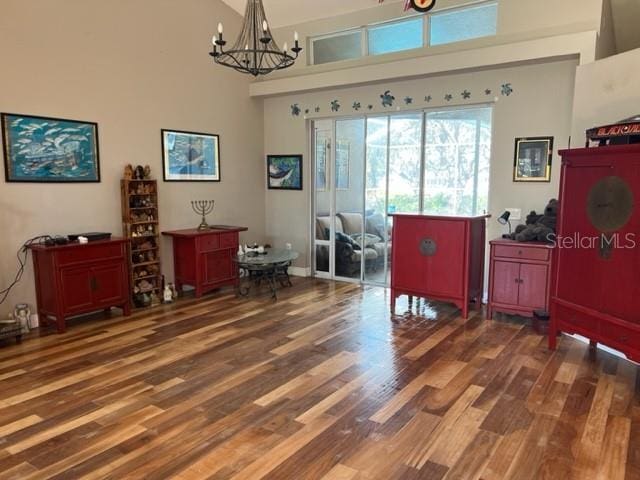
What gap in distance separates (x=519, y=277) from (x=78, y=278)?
428cm

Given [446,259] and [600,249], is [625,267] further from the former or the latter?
[446,259]

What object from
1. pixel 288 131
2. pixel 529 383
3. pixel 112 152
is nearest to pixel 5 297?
pixel 112 152

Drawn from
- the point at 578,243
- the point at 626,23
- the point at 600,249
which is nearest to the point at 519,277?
the point at 578,243

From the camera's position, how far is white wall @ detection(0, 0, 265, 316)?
173 inches

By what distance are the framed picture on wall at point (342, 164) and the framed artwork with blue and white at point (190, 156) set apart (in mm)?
1641

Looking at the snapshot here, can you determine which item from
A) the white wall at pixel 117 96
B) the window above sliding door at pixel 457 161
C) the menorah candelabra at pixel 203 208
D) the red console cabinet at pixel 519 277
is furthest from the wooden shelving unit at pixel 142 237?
the red console cabinet at pixel 519 277

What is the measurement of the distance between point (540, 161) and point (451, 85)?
135 centimetres

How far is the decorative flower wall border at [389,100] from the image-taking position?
16.8 feet

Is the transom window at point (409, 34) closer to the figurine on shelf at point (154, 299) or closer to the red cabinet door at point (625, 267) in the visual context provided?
the red cabinet door at point (625, 267)

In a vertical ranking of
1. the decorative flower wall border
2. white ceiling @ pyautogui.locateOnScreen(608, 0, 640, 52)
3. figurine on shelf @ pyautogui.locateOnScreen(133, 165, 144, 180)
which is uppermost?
white ceiling @ pyautogui.locateOnScreen(608, 0, 640, 52)

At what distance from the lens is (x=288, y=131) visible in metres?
6.88

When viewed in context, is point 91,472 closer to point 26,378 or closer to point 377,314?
point 26,378

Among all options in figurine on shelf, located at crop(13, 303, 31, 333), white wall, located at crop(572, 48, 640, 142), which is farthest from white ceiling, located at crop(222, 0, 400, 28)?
figurine on shelf, located at crop(13, 303, 31, 333)

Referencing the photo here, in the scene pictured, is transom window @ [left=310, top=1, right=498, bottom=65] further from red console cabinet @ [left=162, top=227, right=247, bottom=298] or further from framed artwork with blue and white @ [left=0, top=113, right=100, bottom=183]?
framed artwork with blue and white @ [left=0, top=113, right=100, bottom=183]
